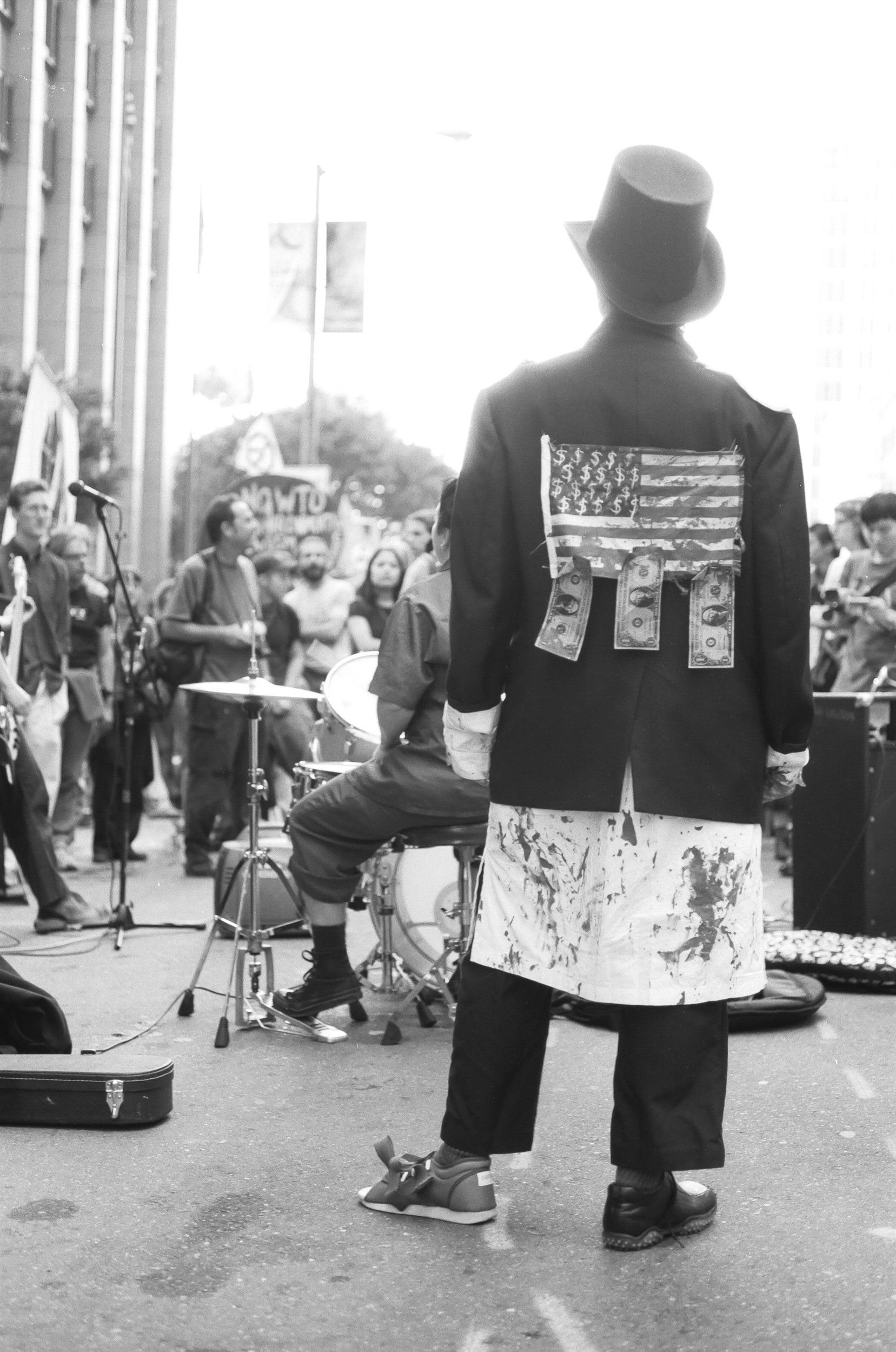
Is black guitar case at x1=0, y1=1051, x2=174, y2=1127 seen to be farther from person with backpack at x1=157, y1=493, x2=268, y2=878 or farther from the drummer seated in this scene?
person with backpack at x1=157, y1=493, x2=268, y2=878

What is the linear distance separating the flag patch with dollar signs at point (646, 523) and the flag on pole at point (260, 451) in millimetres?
20509

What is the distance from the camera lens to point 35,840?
7707 millimetres

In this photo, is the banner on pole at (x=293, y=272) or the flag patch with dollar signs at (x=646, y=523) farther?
the banner on pole at (x=293, y=272)

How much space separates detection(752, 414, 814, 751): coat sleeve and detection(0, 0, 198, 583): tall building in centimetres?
1179

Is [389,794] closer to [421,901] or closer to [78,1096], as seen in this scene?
[421,901]

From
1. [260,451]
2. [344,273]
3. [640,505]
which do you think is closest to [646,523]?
[640,505]

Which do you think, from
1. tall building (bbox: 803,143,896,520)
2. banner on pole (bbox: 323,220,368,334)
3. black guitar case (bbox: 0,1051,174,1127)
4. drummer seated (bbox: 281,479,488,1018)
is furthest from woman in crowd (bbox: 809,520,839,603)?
tall building (bbox: 803,143,896,520)

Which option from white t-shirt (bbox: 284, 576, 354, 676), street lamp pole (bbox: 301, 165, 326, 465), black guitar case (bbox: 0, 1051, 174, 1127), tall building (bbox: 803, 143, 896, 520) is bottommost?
black guitar case (bbox: 0, 1051, 174, 1127)

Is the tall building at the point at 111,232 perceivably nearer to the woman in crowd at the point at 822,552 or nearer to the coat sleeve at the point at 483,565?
the woman in crowd at the point at 822,552

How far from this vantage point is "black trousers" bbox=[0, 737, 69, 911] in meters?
7.68

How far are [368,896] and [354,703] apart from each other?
0.73 meters

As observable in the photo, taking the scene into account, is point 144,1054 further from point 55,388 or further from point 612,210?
point 55,388

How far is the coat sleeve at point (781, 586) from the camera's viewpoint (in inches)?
136

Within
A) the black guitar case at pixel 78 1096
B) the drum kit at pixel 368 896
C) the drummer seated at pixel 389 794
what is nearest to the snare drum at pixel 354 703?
the drum kit at pixel 368 896
